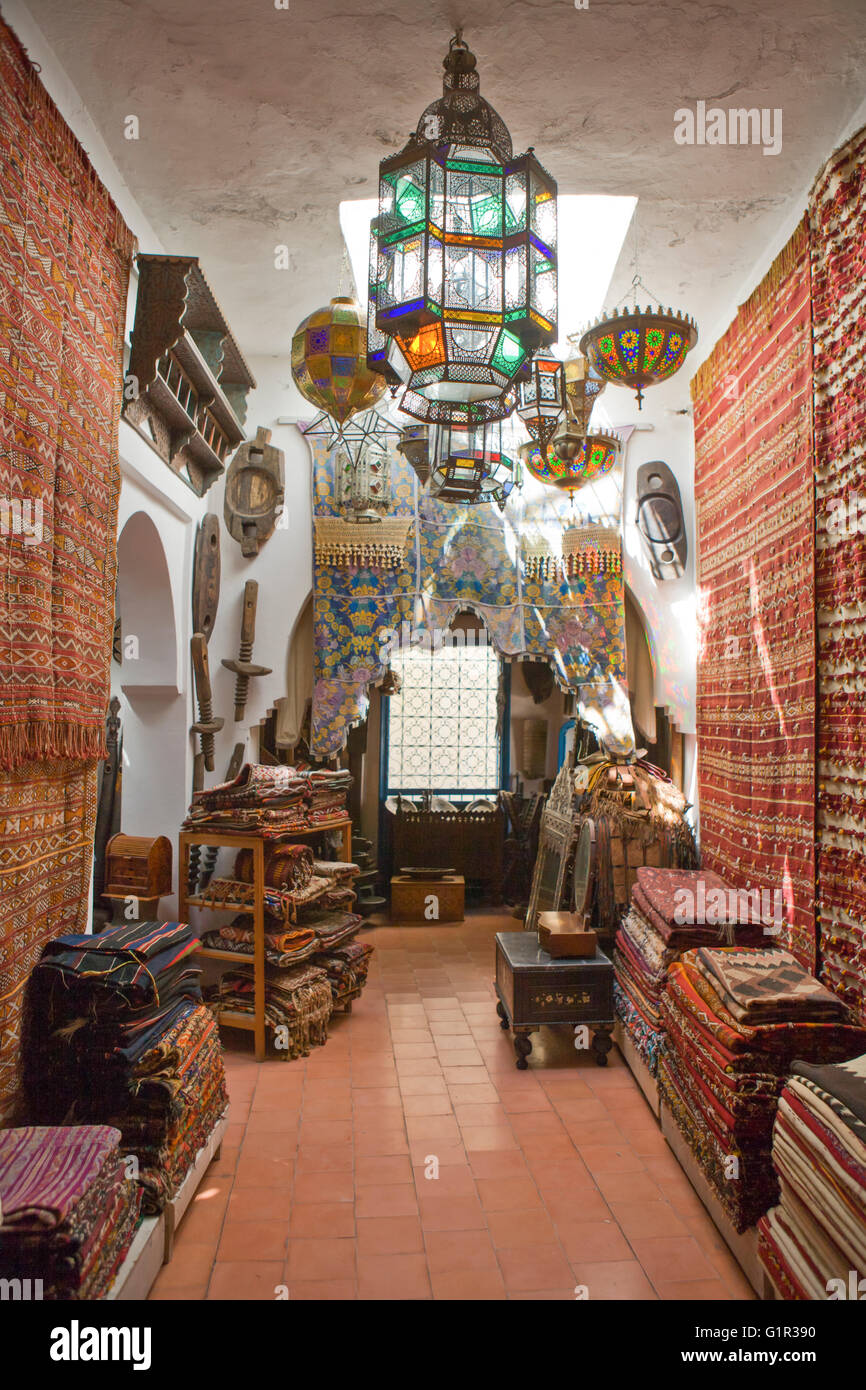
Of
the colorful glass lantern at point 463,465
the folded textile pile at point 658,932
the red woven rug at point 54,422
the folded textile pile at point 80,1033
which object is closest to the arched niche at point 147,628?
the red woven rug at point 54,422

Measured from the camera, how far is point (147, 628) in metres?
5.93

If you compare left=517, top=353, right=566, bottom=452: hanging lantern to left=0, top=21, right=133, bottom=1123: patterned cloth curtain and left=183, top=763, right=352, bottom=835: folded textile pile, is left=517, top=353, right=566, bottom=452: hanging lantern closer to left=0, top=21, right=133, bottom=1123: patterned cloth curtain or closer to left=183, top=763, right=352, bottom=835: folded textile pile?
left=0, top=21, right=133, bottom=1123: patterned cloth curtain

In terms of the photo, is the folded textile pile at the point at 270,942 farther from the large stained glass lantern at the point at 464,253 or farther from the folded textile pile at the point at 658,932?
the large stained glass lantern at the point at 464,253

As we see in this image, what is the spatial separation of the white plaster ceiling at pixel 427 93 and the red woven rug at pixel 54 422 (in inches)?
20.5

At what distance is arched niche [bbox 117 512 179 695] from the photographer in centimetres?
570

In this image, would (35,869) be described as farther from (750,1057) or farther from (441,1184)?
(750,1057)

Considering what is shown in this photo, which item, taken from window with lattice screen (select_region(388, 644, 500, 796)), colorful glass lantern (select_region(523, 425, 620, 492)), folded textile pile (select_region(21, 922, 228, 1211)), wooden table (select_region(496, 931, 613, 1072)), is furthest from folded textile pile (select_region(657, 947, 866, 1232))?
window with lattice screen (select_region(388, 644, 500, 796))

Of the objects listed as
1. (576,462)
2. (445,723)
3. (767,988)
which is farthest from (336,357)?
(445,723)

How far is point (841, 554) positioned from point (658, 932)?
2311 millimetres

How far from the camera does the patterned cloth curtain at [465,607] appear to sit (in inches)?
277

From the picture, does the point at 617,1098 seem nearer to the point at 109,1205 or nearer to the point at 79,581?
the point at 109,1205

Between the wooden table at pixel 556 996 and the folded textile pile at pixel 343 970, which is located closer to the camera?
the wooden table at pixel 556 996

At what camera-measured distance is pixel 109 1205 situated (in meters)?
2.60
